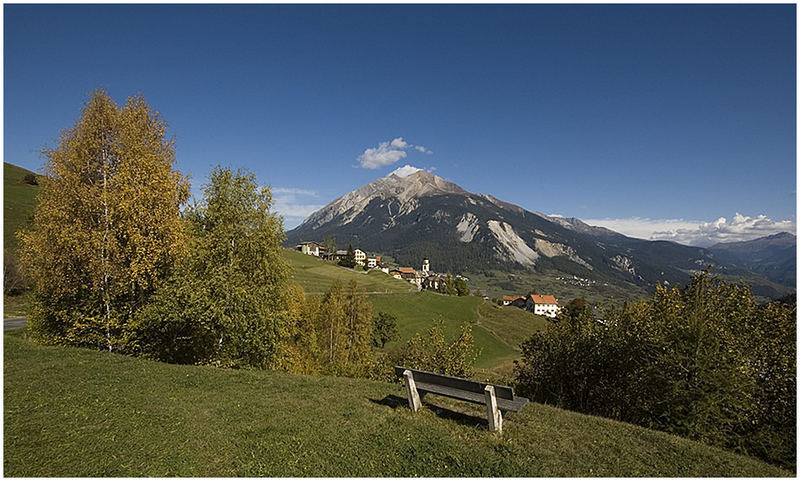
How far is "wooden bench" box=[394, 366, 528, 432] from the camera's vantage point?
9203mm

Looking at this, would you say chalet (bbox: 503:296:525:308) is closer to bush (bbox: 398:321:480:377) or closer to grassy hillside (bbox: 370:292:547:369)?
grassy hillside (bbox: 370:292:547:369)

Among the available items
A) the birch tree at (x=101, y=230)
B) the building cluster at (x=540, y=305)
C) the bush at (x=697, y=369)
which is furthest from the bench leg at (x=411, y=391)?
the building cluster at (x=540, y=305)

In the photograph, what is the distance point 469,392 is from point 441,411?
1.47 metres

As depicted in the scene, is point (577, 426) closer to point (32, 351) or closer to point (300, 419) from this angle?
point (300, 419)

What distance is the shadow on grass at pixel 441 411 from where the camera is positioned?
32.8 feet

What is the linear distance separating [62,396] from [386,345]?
170ft

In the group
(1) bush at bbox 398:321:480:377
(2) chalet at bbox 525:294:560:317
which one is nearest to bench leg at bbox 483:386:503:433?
(1) bush at bbox 398:321:480:377

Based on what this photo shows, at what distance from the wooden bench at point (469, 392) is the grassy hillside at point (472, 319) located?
47.3 meters

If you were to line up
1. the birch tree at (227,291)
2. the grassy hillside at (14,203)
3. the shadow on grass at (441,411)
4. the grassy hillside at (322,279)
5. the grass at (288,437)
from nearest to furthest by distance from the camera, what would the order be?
the grass at (288,437)
the shadow on grass at (441,411)
the birch tree at (227,291)
the grassy hillside at (14,203)
the grassy hillside at (322,279)

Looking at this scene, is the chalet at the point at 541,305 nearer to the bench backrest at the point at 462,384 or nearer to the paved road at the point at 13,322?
the paved road at the point at 13,322

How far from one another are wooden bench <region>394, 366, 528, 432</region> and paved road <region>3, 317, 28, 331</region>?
4790 cm

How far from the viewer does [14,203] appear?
76.5 m

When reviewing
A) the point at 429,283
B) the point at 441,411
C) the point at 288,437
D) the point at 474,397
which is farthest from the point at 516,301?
the point at 288,437

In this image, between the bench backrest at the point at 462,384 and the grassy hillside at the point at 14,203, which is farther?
the grassy hillside at the point at 14,203
